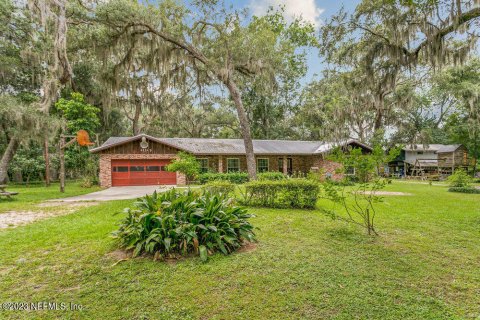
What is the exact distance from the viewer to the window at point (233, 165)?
18625 mm

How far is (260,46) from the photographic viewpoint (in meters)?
12.4

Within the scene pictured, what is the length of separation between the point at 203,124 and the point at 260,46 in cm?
1590

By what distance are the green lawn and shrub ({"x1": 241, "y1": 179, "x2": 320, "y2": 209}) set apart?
242 centimetres

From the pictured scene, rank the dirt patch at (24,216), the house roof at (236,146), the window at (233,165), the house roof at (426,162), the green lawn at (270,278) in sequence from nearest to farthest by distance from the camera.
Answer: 1. the green lawn at (270,278)
2. the dirt patch at (24,216)
3. the house roof at (236,146)
4. the window at (233,165)
5. the house roof at (426,162)

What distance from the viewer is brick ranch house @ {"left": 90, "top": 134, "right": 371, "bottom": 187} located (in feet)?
52.6

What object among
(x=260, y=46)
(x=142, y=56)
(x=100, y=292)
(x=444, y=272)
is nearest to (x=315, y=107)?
(x=260, y=46)

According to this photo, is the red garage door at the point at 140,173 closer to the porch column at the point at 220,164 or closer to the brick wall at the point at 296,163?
the brick wall at the point at 296,163

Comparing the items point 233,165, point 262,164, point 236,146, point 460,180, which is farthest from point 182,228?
point 262,164

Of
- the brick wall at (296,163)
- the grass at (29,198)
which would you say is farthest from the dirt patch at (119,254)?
the brick wall at (296,163)

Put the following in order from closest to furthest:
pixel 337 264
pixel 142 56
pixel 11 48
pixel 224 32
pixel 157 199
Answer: pixel 337 264
pixel 157 199
pixel 224 32
pixel 142 56
pixel 11 48

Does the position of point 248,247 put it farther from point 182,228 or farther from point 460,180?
point 460,180

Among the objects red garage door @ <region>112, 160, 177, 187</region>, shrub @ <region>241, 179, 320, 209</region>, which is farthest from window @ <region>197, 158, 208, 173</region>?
shrub @ <region>241, 179, 320, 209</region>

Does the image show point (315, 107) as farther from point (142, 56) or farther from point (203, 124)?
point (142, 56)

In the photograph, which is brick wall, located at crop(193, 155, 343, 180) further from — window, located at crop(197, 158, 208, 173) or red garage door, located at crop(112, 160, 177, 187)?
red garage door, located at crop(112, 160, 177, 187)
